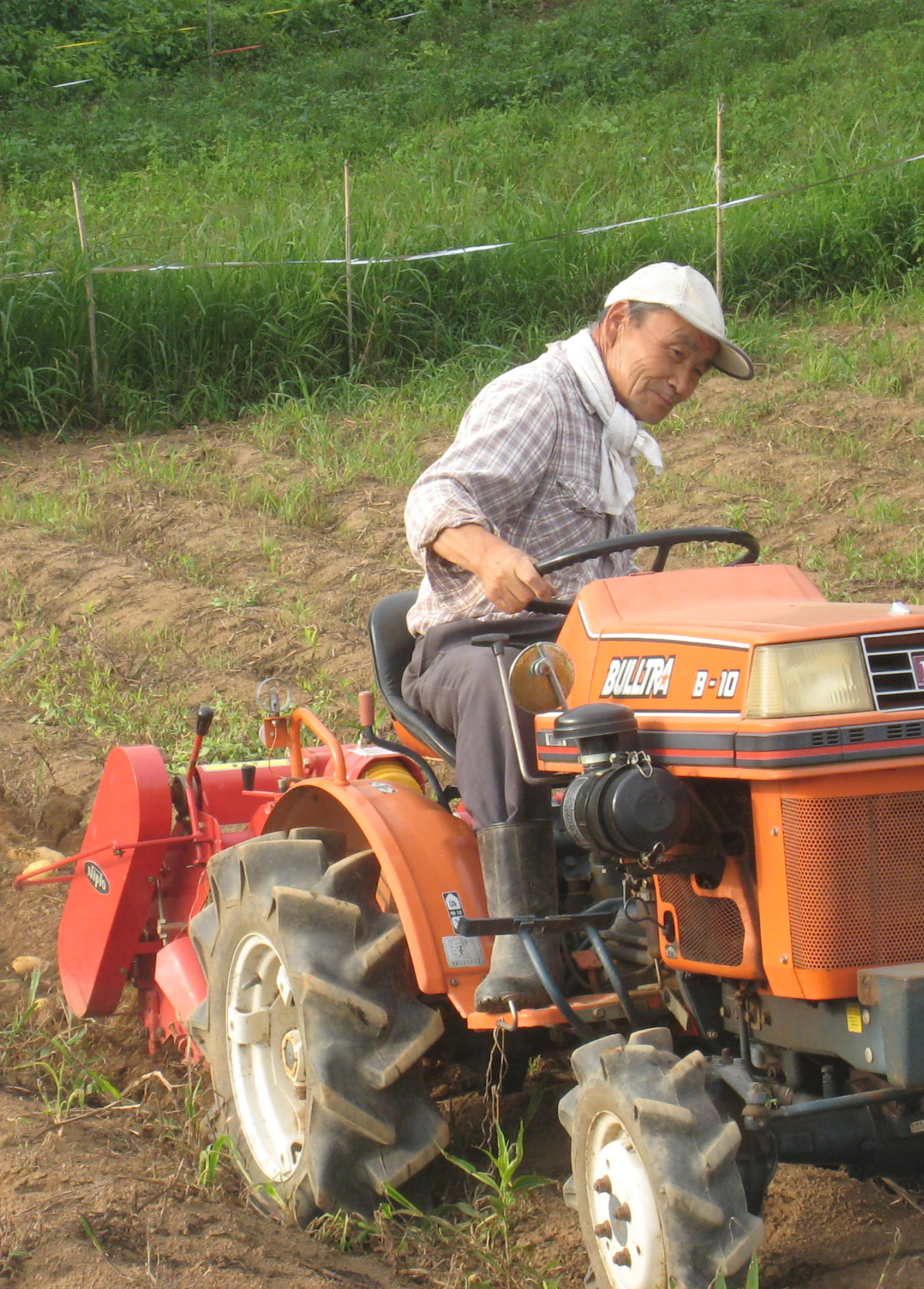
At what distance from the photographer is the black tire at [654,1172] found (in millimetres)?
2111

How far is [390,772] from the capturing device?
11.7ft

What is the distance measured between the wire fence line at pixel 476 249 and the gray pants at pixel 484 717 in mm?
6028

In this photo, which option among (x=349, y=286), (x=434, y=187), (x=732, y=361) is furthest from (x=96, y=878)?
(x=434, y=187)

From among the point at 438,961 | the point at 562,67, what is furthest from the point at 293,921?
the point at 562,67

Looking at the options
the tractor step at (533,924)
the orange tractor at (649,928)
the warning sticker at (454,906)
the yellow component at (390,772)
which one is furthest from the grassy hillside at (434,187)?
the tractor step at (533,924)

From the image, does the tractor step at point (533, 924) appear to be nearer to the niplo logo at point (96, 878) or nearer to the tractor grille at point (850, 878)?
the tractor grille at point (850, 878)

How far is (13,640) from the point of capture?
6.12m

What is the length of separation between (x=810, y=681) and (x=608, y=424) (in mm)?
1201

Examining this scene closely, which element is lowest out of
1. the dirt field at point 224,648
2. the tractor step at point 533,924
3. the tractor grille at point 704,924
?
the dirt field at point 224,648

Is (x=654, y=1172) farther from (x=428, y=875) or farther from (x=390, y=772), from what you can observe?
(x=390, y=772)

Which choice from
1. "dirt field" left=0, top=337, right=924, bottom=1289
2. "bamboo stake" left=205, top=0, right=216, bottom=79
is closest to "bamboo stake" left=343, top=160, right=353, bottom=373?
"dirt field" left=0, top=337, right=924, bottom=1289

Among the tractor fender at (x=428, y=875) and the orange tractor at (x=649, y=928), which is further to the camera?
the tractor fender at (x=428, y=875)

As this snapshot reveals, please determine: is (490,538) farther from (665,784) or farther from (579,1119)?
(579,1119)

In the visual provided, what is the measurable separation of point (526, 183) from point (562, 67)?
16.4 ft
